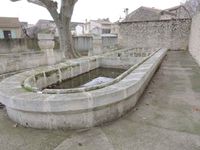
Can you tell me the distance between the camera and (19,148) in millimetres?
1903

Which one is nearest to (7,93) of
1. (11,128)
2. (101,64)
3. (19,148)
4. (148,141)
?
(11,128)

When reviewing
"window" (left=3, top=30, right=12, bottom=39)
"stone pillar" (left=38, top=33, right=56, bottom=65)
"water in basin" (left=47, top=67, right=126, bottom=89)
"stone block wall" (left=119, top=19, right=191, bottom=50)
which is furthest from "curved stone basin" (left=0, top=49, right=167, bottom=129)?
"window" (left=3, top=30, right=12, bottom=39)

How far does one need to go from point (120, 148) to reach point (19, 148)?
1.20 m

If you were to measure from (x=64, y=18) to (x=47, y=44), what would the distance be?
1578mm

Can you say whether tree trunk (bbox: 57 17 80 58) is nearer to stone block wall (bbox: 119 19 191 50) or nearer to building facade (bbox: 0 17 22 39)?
stone block wall (bbox: 119 19 191 50)

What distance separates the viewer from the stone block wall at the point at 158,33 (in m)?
13.6

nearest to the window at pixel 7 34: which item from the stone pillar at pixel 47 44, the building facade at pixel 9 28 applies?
the building facade at pixel 9 28

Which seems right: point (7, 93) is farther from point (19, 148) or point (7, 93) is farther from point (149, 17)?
point (149, 17)

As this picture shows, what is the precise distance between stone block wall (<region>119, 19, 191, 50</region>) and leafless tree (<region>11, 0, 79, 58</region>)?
8.91 m

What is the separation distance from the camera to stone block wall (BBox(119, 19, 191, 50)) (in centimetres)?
1360

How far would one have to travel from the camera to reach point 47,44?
7.20 meters

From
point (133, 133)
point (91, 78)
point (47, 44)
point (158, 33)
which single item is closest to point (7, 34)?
point (47, 44)

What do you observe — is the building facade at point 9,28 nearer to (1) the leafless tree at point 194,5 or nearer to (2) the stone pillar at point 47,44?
(2) the stone pillar at point 47,44

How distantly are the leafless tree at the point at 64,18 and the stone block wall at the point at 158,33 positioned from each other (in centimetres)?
891
